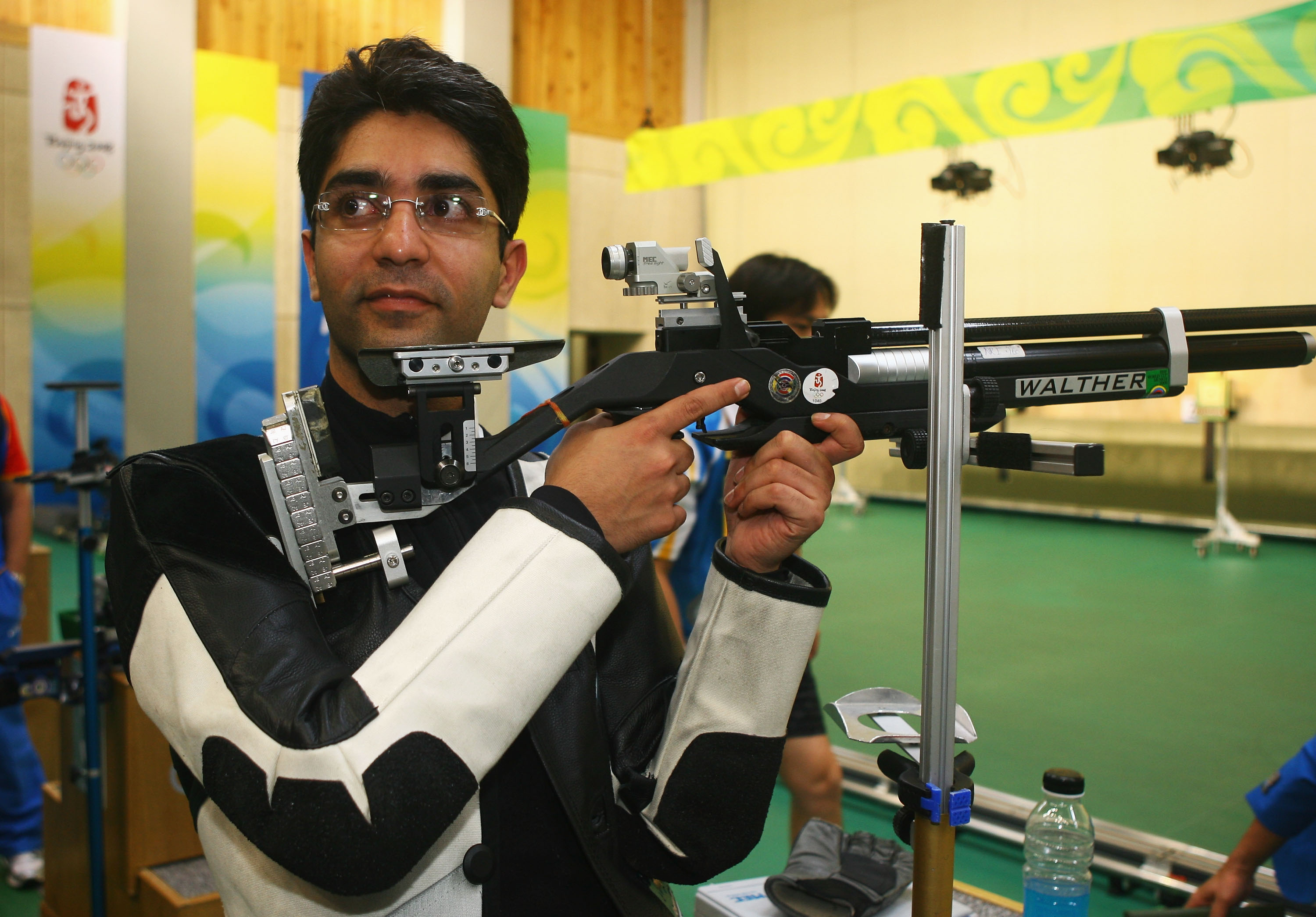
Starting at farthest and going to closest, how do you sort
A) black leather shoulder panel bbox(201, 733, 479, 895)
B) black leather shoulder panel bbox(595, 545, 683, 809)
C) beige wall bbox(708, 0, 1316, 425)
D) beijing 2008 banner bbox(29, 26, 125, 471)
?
beige wall bbox(708, 0, 1316, 425) → beijing 2008 banner bbox(29, 26, 125, 471) → black leather shoulder panel bbox(595, 545, 683, 809) → black leather shoulder panel bbox(201, 733, 479, 895)

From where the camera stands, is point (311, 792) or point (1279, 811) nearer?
point (311, 792)

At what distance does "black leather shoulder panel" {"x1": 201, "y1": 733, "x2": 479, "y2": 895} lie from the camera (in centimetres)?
77

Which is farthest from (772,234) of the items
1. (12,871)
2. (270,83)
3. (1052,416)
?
(12,871)

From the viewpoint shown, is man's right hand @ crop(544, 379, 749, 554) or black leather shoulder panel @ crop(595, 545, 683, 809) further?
black leather shoulder panel @ crop(595, 545, 683, 809)

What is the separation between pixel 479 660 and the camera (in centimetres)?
80

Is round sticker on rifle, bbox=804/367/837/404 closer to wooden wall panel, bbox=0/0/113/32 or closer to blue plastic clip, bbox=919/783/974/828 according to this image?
blue plastic clip, bbox=919/783/974/828

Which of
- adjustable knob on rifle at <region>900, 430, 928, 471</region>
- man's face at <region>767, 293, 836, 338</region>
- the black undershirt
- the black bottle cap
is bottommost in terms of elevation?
the black bottle cap

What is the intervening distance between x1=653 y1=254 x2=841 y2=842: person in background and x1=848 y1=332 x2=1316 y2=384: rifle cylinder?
129 cm

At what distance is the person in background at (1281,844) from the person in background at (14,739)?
3000 millimetres

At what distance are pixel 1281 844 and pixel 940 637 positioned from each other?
1.53 metres

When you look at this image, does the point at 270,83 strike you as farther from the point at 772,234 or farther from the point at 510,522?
the point at 510,522

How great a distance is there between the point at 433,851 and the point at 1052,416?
934 cm

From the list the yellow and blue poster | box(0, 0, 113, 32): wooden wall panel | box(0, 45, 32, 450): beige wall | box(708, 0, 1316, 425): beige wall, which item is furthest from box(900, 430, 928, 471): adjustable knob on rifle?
box(0, 0, 113, 32): wooden wall panel

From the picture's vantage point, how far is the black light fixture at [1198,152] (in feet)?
22.9
